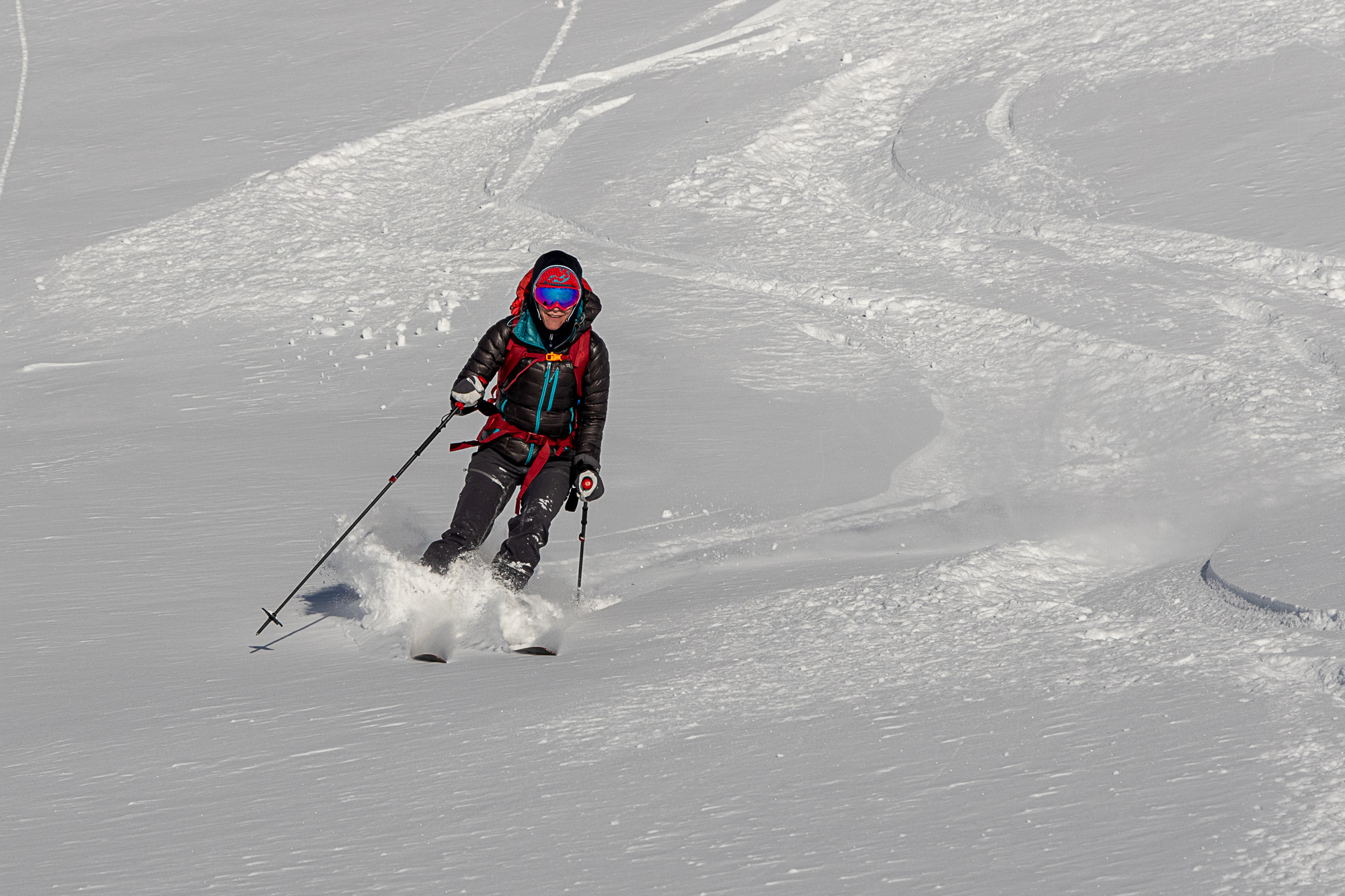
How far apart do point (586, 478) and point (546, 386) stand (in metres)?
0.50

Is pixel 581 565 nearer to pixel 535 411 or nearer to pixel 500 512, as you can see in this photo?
pixel 500 512

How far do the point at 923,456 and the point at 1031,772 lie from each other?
492 cm

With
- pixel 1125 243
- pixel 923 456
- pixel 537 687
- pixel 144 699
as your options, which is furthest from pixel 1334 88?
pixel 144 699

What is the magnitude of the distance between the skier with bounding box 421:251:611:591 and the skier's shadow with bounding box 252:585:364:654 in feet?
1.65

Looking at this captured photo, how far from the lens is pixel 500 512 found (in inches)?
247

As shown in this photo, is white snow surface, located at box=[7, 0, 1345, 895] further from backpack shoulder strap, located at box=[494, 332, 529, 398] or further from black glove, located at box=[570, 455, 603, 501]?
backpack shoulder strap, located at box=[494, 332, 529, 398]

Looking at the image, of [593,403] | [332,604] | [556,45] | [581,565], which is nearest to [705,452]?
[593,403]

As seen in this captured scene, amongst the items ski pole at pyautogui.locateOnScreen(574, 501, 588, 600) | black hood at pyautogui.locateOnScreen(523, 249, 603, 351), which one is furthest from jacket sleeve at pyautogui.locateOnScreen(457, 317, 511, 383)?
ski pole at pyautogui.locateOnScreen(574, 501, 588, 600)

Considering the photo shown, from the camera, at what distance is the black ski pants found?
235 inches

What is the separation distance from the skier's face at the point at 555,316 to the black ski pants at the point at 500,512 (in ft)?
2.27

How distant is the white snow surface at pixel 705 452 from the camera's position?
3.54 metres

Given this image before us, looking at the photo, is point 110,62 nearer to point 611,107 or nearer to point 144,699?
point 611,107

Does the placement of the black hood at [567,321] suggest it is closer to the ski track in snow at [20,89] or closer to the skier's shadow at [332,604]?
the skier's shadow at [332,604]

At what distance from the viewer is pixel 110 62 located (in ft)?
57.5
